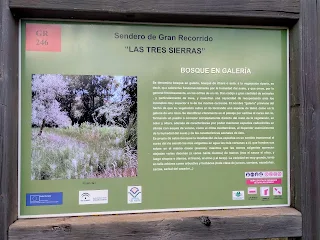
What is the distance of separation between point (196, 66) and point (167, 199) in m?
0.76

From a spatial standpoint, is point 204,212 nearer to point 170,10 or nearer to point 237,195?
point 237,195

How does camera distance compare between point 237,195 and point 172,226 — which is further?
point 237,195

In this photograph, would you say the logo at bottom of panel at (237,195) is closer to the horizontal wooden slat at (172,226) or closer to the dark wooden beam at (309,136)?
the horizontal wooden slat at (172,226)

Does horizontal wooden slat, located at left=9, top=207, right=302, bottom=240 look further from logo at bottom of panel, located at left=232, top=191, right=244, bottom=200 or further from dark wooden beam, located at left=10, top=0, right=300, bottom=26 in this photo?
dark wooden beam, located at left=10, top=0, right=300, bottom=26

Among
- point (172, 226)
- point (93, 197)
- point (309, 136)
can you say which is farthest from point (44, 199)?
point (309, 136)

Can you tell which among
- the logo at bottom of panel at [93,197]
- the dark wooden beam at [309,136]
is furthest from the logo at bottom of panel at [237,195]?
the logo at bottom of panel at [93,197]

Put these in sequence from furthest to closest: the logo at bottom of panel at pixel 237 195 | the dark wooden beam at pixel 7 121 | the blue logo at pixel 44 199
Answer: the logo at bottom of panel at pixel 237 195, the blue logo at pixel 44 199, the dark wooden beam at pixel 7 121

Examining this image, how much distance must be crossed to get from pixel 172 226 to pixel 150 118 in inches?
23.3

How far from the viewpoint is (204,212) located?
172cm

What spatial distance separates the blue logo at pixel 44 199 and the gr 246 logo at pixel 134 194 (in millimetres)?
367

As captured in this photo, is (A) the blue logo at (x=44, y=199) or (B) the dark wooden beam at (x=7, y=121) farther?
(A) the blue logo at (x=44, y=199)

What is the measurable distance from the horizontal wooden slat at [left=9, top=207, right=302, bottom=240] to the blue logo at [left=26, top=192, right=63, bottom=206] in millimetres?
86

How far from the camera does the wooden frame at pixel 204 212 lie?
1555 millimetres

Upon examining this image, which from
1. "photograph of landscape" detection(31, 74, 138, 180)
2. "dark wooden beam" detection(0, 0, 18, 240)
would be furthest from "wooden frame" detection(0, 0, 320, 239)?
"photograph of landscape" detection(31, 74, 138, 180)
